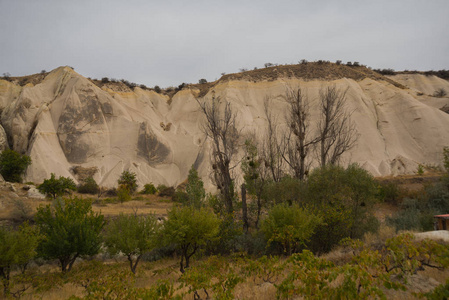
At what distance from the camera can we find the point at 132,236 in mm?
11250

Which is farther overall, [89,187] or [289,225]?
[89,187]

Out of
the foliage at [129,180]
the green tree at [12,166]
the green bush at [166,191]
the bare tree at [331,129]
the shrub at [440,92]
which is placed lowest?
the green bush at [166,191]

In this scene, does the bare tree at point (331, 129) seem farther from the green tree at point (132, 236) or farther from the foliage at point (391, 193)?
the green tree at point (132, 236)

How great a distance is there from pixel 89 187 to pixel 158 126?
18.3 meters

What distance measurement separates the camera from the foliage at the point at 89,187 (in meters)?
36.5

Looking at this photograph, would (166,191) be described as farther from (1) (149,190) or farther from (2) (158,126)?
(2) (158,126)

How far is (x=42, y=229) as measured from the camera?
40.0ft

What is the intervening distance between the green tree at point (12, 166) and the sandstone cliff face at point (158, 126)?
1219 mm

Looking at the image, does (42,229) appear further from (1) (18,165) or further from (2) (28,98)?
(2) (28,98)

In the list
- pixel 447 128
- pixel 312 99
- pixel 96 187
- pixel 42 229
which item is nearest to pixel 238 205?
pixel 42 229

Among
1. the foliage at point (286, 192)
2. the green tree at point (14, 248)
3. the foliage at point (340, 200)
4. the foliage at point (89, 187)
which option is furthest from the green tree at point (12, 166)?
the foliage at point (340, 200)

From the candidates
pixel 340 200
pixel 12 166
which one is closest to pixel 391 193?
pixel 340 200

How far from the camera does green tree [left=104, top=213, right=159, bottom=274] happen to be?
36.2 ft

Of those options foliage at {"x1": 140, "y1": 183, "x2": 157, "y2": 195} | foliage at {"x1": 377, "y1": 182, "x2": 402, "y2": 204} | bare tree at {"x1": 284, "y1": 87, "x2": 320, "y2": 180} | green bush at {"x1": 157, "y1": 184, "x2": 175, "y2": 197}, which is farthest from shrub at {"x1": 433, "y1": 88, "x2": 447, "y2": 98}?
foliage at {"x1": 140, "y1": 183, "x2": 157, "y2": 195}
